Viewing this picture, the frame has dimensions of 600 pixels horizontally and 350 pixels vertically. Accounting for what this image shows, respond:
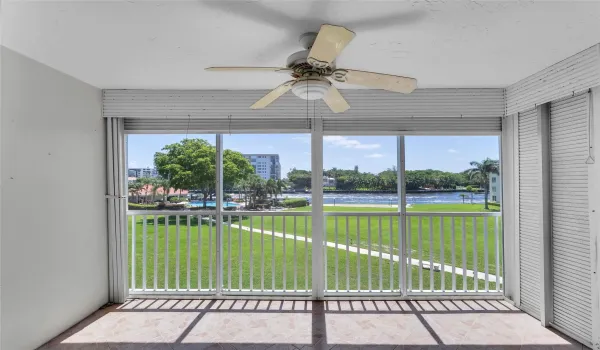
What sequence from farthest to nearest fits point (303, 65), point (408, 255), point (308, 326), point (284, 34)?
point (408, 255), point (308, 326), point (284, 34), point (303, 65)

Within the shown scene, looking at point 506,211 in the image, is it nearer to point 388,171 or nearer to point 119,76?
point 388,171

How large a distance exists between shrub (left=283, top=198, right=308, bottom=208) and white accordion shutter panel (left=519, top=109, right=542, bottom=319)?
218 centimetres

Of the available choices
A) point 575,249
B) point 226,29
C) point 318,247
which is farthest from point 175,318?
point 575,249

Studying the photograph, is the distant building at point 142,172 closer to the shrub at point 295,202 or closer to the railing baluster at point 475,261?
the shrub at point 295,202

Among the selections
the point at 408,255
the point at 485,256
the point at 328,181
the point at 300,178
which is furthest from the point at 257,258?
the point at 485,256

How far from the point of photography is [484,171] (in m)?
3.38

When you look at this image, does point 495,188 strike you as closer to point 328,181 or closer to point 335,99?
point 328,181

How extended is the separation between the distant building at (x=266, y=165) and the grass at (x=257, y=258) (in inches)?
19.7

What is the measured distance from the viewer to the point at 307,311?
2988 millimetres

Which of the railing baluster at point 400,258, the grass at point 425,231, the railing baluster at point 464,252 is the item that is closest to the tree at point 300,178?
the grass at point 425,231

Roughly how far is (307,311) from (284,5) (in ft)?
8.65

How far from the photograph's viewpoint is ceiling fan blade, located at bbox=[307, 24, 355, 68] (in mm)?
1336

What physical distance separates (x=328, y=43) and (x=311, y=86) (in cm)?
43

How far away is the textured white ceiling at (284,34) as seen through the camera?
166 centimetres
